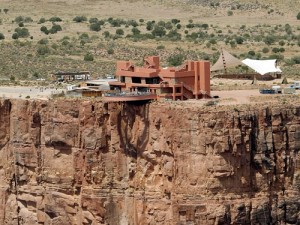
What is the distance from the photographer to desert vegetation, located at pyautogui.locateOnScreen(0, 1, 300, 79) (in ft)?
344

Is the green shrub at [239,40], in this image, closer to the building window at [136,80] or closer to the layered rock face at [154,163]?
the building window at [136,80]

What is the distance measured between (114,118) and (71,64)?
3333cm

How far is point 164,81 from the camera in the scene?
72000 millimetres

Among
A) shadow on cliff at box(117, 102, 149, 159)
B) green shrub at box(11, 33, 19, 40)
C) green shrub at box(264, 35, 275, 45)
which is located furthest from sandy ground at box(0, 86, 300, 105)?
green shrub at box(264, 35, 275, 45)

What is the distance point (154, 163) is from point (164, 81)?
456 centimetres

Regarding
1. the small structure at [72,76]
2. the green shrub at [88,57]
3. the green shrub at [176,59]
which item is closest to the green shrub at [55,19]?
the green shrub at [176,59]

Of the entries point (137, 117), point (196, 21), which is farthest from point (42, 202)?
point (196, 21)

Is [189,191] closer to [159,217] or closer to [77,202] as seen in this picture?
[159,217]

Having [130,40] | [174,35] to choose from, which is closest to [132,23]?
[174,35]

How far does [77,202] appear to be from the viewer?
71.8m

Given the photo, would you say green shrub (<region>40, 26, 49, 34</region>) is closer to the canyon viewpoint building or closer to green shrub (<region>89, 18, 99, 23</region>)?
green shrub (<region>89, 18, 99, 23</region>)

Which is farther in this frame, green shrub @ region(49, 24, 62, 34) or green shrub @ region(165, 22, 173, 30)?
green shrub @ region(165, 22, 173, 30)

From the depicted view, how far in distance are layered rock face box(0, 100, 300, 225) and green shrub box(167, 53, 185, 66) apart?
3170 centimetres

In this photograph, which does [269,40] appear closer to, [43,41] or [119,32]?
[119,32]
